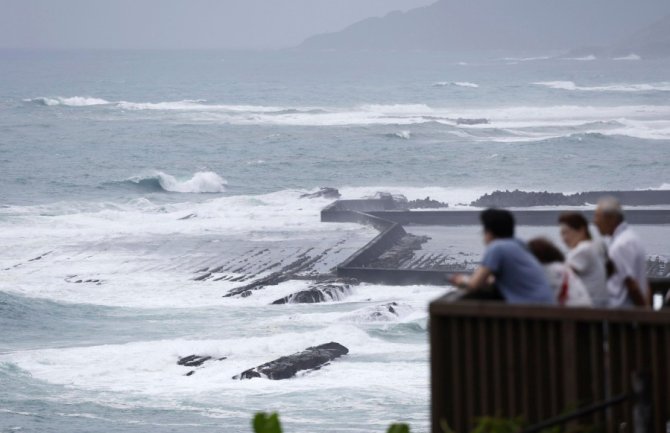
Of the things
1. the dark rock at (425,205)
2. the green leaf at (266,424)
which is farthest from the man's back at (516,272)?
the dark rock at (425,205)

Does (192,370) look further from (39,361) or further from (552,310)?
(552,310)

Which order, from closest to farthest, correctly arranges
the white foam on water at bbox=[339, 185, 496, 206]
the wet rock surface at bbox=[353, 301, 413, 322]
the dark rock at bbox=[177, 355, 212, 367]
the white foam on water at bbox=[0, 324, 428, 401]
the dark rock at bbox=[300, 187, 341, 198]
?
the white foam on water at bbox=[0, 324, 428, 401] < the dark rock at bbox=[177, 355, 212, 367] < the wet rock surface at bbox=[353, 301, 413, 322] < the dark rock at bbox=[300, 187, 341, 198] < the white foam on water at bbox=[339, 185, 496, 206]

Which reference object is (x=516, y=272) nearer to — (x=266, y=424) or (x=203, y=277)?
(x=266, y=424)

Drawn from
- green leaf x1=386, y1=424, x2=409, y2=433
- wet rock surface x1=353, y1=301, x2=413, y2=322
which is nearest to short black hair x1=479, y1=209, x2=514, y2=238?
green leaf x1=386, y1=424, x2=409, y2=433

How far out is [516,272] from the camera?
6.80 m

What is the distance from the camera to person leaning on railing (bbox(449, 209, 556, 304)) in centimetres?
676

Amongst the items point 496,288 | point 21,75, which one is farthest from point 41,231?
point 21,75

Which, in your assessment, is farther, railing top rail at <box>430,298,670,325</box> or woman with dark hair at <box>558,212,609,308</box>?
woman with dark hair at <box>558,212,609,308</box>

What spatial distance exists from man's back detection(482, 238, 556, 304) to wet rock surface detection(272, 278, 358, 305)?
2047 cm

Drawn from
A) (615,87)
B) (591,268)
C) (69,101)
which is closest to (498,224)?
(591,268)

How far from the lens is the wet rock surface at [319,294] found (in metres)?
27.3

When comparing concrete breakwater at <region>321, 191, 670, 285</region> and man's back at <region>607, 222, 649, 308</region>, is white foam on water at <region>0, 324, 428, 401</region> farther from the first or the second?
man's back at <region>607, 222, 649, 308</region>

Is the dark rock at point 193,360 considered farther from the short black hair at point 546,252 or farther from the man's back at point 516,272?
the man's back at point 516,272

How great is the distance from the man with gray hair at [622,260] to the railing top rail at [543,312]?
1.44 ft
